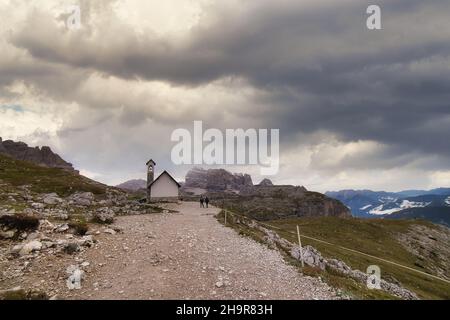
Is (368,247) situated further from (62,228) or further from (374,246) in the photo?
(62,228)

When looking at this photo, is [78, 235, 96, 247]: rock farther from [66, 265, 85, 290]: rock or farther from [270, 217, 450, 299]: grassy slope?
[270, 217, 450, 299]: grassy slope

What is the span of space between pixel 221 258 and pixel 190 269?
3671mm

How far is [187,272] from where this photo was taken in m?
19.3

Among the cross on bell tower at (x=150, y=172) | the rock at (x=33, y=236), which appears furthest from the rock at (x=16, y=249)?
the cross on bell tower at (x=150, y=172)

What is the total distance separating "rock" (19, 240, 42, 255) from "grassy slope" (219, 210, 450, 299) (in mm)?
17507

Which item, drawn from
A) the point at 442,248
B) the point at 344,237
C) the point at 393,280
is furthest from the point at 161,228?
Answer: the point at 442,248

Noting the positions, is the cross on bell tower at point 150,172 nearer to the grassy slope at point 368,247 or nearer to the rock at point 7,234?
the grassy slope at point 368,247

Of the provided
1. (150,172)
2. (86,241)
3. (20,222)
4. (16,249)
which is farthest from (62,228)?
(150,172)

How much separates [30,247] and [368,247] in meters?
97.7

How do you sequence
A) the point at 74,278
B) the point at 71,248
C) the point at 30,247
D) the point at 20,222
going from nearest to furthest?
the point at 74,278, the point at 30,247, the point at 71,248, the point at 20,222

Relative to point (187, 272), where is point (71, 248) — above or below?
above

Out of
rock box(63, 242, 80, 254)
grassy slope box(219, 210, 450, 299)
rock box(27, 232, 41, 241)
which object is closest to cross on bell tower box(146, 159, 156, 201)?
grassy slope box(219, 210, 450, 299)

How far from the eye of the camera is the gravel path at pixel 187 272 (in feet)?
53.8

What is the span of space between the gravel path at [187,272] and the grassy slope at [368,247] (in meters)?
2.83
